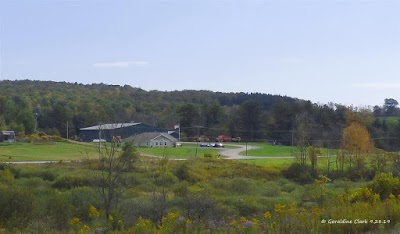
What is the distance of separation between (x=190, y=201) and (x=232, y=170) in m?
22.6

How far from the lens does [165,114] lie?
9306cm

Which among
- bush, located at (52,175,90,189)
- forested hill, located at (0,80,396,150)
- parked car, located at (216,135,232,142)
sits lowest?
bush, located at (52,175,90,189)

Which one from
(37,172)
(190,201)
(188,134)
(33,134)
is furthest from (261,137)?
(190,201)

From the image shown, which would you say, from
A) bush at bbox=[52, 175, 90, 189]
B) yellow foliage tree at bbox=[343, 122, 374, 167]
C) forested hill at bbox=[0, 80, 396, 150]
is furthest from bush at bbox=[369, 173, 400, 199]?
forested hill at bbox=[0, 80, 396, 150]

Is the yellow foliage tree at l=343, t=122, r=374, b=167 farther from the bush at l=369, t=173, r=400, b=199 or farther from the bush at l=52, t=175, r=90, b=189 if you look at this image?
the bush at l=369, t=173, r=400, b=199

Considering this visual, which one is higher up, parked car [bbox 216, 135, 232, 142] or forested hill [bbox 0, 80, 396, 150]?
forested hill [bbox 0, 80, 396, 150]

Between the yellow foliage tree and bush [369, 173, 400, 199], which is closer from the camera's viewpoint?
bush [369, 173, 400, 199]

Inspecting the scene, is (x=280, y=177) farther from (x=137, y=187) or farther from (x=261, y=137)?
(x=261, y=137)

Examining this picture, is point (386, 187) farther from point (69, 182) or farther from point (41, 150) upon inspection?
point (41, 150)

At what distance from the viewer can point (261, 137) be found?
8044 centimetres

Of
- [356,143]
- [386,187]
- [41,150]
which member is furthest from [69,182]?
[41,150]

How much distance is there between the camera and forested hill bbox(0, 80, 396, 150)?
71.7 metres

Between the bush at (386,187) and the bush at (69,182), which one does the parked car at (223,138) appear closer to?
the bush at (69,182)

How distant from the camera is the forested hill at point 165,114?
71.7 meters
